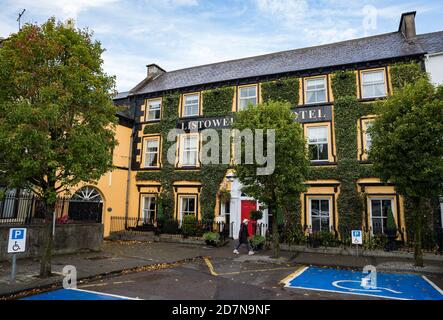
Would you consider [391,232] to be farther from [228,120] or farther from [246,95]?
[246,95]

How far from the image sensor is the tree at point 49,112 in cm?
819

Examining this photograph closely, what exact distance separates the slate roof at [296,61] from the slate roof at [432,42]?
0.41m

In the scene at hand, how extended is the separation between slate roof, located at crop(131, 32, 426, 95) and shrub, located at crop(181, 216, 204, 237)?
9.64m

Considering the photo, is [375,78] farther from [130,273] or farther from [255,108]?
[130,273]

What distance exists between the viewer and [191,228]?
1838 centimetres

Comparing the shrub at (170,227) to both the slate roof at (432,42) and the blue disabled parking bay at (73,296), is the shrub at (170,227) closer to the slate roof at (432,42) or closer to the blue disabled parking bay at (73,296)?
the blue disabled parking bay at (73,296)

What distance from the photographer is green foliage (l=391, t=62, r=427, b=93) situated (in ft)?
53.4

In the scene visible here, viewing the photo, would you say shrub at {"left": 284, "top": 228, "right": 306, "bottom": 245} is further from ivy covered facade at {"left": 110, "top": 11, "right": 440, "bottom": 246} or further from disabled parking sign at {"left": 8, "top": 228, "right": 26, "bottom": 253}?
disabled parking sign at {"left": 8, "top": 228, "right": 26, "bottom": 253}

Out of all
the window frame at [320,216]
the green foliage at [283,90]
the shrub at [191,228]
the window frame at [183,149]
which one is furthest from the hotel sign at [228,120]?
the shrub at [191,228]

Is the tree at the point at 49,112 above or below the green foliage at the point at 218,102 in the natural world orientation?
below

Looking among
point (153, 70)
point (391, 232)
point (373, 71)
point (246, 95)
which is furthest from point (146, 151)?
point (391, 232)

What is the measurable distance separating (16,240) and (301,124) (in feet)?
49.7

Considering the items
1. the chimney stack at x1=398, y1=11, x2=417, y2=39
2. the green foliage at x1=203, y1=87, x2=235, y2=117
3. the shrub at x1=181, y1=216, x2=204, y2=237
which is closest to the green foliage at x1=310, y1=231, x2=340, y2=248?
the shrub at x1=181, y1=216, x2=204, y2=237
